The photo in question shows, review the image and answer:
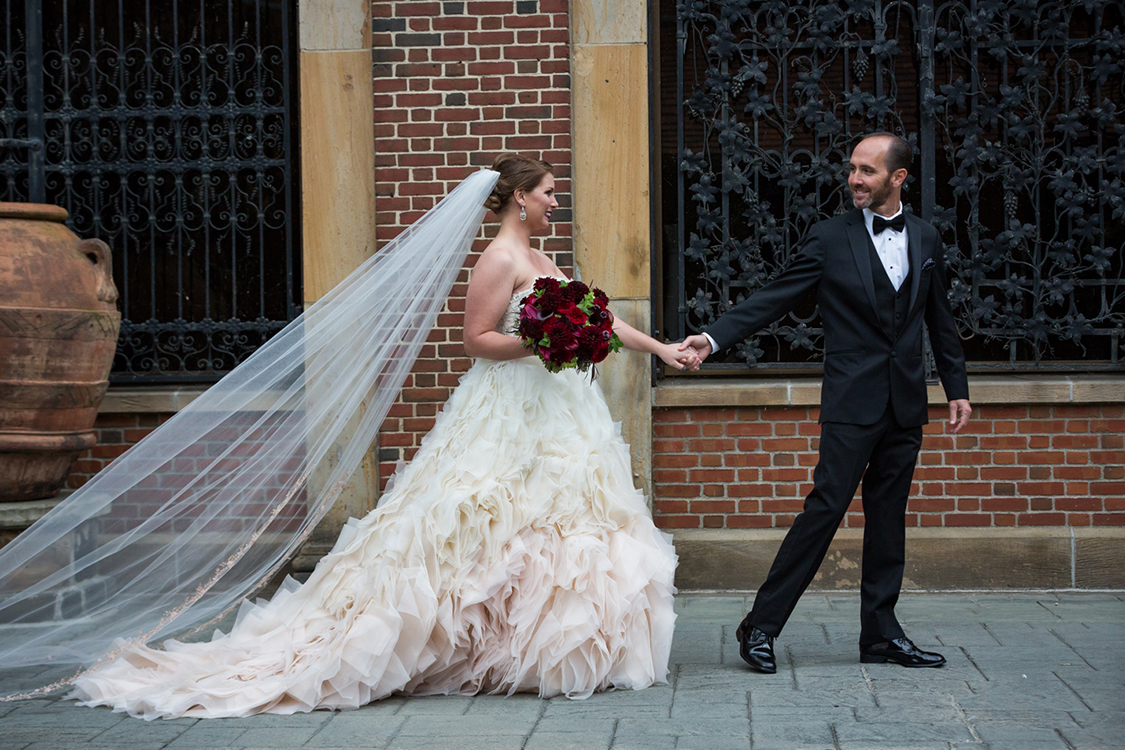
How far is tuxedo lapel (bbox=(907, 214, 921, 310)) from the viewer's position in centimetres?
454

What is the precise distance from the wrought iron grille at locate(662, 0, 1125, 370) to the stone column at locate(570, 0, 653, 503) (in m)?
0.32

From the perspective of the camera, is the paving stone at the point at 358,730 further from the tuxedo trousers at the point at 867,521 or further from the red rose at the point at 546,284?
the red rose at the point at 546,284

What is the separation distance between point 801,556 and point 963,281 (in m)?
2.39

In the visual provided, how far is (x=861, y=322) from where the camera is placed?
456cm

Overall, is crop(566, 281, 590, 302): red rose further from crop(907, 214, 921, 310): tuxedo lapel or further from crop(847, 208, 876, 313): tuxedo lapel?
crop(907, 214, 921, 310): tuxedo lapel

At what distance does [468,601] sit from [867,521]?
170cm

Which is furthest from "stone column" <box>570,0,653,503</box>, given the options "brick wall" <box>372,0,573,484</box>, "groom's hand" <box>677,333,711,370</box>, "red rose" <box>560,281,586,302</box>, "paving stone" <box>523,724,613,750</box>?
"paving stone" <box>523,724,613,750</box>

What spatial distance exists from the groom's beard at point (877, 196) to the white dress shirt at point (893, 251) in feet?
0.17

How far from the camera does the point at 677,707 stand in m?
4.08

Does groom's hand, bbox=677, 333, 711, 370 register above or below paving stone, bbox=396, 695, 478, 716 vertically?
above

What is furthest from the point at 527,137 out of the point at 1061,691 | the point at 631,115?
the point at 1061,691

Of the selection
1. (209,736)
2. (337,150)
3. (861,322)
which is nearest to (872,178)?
(861,322)

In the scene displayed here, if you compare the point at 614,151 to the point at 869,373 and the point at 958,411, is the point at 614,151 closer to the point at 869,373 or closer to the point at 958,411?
the point at 869,373

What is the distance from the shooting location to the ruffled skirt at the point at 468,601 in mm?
4199
